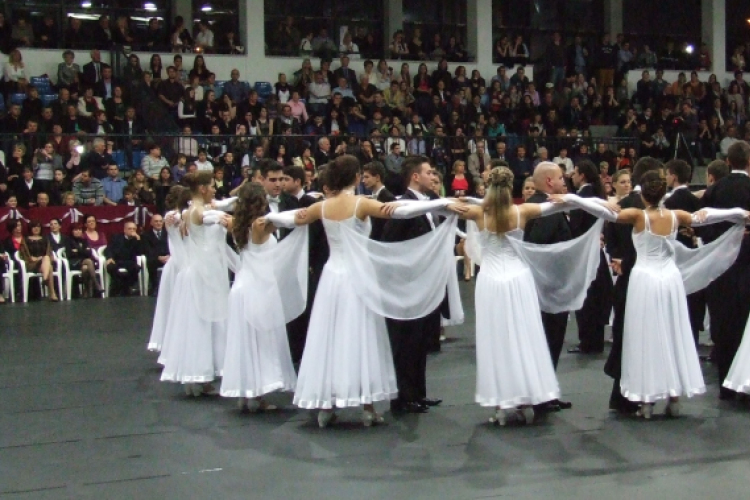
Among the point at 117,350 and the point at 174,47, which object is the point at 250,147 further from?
the point at 117,350

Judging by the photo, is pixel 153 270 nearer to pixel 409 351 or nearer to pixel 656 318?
pixel 409 351

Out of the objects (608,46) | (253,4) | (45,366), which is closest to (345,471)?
(45,366)

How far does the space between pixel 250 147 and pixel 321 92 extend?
3203mm

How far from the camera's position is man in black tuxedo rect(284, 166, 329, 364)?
8.70 meters

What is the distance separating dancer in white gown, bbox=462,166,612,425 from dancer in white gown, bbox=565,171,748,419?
2.06 feet

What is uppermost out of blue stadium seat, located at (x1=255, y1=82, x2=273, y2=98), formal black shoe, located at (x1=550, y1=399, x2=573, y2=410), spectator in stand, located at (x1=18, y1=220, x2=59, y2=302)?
blue stadium seat, located at (x1=255, y1=82, x2=273, y2=98)

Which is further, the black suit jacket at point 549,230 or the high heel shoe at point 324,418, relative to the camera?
the black suit jacket at point 549,230

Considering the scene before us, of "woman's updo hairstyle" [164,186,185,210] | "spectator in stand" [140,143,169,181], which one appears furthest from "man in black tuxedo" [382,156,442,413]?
"spectator in stand" [140,143,169,181]

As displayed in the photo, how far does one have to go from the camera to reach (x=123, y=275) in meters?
16.4

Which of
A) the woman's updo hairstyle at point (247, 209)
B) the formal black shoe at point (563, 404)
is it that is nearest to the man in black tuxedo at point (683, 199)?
the formal black shoe at point (563, 404)

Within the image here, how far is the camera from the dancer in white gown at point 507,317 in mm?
6980

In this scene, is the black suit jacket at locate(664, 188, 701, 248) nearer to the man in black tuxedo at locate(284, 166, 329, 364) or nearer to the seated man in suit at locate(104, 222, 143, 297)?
the man in black tuxedo at locate(284, 166, 329, 364)

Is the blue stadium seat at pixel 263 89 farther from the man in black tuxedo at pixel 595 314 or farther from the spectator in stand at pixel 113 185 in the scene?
the man in black tuxedo at pixel 595 314

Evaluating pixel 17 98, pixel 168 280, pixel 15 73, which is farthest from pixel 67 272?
pixel 168 280
